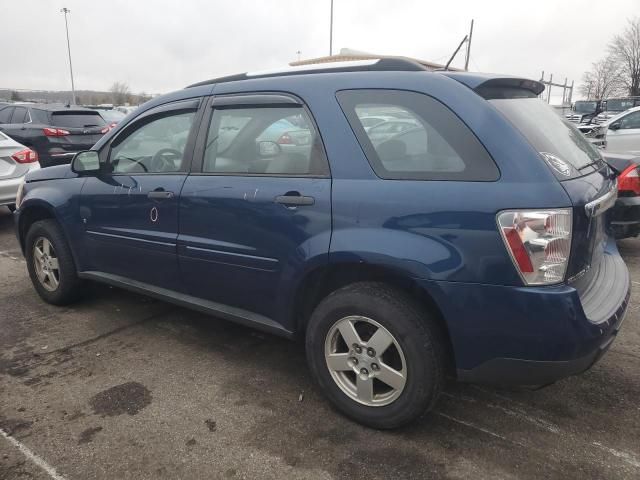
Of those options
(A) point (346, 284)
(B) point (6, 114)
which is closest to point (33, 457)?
(A) point (346, 284)

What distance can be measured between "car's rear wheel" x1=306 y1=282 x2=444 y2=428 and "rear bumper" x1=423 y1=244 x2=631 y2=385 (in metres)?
0.15

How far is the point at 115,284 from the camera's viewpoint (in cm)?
380

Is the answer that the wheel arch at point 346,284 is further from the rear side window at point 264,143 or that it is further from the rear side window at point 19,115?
the rear side window at point 19,115

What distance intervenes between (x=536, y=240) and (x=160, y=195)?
223 centimetres

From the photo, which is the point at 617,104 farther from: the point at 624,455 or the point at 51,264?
the point at 51,264

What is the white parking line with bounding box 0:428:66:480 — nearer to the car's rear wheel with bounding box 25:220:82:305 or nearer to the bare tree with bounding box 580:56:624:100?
the car's rear wheel with bounding box 25:220:82:305

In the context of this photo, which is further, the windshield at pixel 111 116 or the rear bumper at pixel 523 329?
the windshield at pixel 111 116

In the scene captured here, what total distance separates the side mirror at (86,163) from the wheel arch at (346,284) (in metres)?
1.94

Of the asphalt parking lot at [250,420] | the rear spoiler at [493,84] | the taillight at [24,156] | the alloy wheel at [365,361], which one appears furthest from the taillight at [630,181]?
the taillight at [24,156]

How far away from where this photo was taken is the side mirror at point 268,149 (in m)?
2.86

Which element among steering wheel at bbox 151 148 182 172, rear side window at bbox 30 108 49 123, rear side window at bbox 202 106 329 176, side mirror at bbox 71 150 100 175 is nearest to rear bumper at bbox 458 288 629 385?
rear side window at bbox 202 106 329 176

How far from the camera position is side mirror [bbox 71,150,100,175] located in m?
3.69

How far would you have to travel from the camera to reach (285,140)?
2.86 meters

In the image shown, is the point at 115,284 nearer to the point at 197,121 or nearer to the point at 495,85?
the point at 197,121
